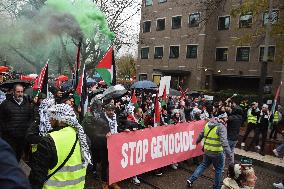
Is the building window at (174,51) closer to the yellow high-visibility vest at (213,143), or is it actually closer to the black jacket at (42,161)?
the yellow high-visibility vest at (213,143)

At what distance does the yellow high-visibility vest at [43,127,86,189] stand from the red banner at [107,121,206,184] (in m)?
3.14

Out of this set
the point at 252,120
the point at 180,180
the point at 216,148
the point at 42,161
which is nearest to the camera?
the point at 42,161

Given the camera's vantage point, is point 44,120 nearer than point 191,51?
Yes

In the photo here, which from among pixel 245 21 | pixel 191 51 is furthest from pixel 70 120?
pixel 191 51

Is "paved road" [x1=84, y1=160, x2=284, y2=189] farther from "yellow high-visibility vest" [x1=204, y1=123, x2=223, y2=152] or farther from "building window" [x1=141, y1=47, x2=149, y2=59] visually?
"building window" [x1=141, y1=47, x2=149, y2=59]

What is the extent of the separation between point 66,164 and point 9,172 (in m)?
1.84

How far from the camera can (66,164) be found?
304 centimetres

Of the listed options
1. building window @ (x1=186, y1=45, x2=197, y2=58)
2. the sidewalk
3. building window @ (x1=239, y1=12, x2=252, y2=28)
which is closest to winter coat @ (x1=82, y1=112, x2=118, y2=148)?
the sidewalk

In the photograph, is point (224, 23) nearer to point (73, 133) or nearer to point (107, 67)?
point (107, 67)

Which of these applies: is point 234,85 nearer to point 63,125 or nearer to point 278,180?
point 278,180

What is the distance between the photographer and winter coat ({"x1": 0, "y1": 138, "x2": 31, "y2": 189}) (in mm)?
1232

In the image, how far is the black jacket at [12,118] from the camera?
19.4ft

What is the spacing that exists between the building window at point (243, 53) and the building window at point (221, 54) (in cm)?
134

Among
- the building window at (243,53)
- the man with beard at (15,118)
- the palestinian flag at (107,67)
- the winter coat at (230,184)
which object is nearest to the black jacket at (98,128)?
the man with beard at (15,118)
